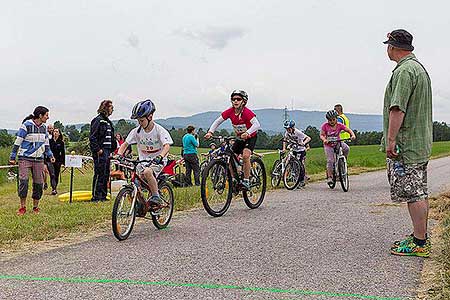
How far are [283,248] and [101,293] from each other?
2.45m

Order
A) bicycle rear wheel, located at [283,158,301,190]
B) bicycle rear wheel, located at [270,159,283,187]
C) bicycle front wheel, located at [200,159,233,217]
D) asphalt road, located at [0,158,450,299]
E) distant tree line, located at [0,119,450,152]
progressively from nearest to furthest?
1. asphalt road, located at [0,158,450,299]
2. bicycle front wheel, located at [200,159,233,217]
3. bicycle rear wheel, located at [283,158,301,190]
4. bicycle rear wheel, located at [270,159,283,187]
5. distant tree line, located at [0,119,450,152]

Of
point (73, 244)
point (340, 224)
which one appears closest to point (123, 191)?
point (73, 244)

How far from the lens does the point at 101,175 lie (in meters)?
12.1

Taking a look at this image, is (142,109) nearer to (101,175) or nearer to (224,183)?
(224,183)

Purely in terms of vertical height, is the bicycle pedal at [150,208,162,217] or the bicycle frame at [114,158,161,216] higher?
the bicycle frame at [114,158,161,216]

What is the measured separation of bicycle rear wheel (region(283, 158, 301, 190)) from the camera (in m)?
13.8

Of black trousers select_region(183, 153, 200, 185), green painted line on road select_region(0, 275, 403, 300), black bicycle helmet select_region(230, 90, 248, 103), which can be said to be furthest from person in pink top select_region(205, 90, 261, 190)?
black trousers select_region(183, 153, 200, 185)

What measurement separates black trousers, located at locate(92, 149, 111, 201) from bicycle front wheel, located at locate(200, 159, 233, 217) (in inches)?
143

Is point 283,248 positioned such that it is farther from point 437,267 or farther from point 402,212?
point 402,212

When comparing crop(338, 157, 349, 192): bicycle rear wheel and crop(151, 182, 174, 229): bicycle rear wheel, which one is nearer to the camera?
crop(151, 182, 174, 229): bicycle rear wheel

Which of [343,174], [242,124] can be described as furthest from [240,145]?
[343,174]

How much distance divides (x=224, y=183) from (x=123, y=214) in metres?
2.62

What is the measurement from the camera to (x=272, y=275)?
211 inches

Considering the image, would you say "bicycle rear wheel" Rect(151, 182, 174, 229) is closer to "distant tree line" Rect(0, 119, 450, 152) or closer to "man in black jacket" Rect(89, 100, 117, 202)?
"distant tree line" Rect(0, 119, 450, 152)
